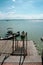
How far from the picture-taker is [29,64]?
4.92m

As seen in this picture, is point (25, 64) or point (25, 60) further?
point (25, 60)

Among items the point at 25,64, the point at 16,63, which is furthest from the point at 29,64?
the point at 16,63

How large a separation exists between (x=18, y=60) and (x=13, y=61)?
0.22 metres

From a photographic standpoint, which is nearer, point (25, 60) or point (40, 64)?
point (40, 64)

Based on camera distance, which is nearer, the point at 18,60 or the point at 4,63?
the point at 4,63

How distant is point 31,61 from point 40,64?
41cm

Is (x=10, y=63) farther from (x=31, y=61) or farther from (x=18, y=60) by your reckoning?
(x=31, y=61)

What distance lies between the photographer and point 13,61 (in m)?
5.19

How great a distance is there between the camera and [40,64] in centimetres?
488

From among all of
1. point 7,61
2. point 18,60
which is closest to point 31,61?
point 18,60

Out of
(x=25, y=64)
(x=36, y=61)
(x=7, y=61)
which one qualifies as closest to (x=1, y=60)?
(x=7, y=61)

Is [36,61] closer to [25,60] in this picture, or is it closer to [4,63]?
[25,60]

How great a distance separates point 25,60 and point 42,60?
25.1 inches

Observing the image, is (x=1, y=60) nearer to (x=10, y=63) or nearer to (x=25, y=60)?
(x=10, y=63)
